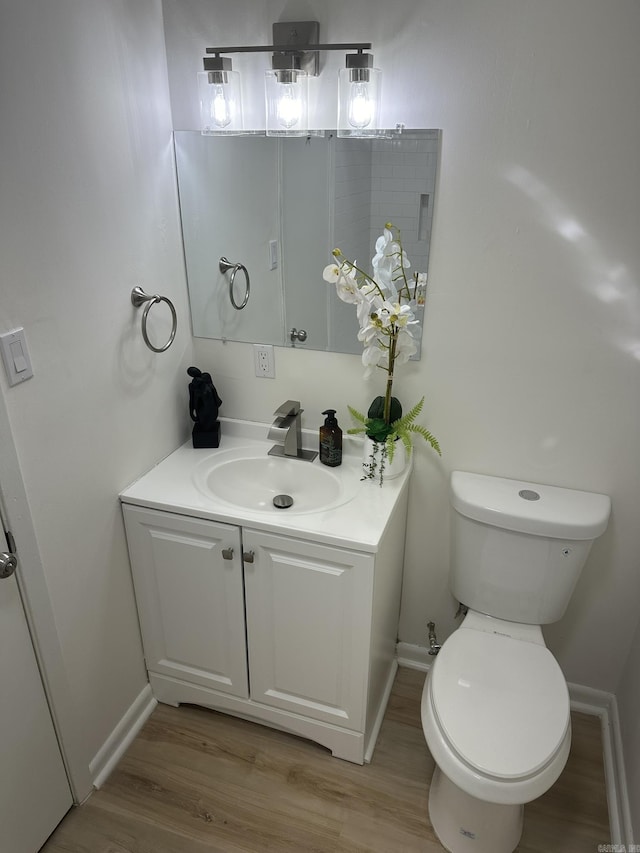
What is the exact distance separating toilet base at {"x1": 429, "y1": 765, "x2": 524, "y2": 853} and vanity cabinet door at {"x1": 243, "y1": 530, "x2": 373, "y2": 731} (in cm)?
31

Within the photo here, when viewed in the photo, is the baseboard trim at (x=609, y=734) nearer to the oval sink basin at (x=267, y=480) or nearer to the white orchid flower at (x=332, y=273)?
the oval sink basin at (x=267, y=480)

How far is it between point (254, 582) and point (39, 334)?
873mm

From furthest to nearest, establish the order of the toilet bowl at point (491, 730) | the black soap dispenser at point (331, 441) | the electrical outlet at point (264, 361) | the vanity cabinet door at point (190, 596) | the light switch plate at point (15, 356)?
the electrical outlet at point (264, 361)
the black soap dispenser at point (331, 441)
the vanity cabinet door at point (190, 596)
the toilet bowl at point (491, 730)
the light switch plate at point (15, 356)

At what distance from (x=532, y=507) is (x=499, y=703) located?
1.73ft

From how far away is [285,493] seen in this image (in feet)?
6.47

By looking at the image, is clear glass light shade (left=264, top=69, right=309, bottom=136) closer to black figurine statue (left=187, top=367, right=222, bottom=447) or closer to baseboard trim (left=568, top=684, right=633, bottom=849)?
black figurine statue (left=187, top=367, right=222, bottom=447)

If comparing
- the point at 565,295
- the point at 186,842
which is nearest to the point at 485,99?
the point at 565,295

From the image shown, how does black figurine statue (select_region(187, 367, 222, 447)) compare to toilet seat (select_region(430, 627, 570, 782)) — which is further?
black figurine statue (select_region(187, 367, 222, 447))

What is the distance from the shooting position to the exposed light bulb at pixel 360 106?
5.14 ft

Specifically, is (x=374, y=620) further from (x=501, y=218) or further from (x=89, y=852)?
(x=501, y=218)

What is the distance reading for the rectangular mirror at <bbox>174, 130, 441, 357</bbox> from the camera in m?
1.67

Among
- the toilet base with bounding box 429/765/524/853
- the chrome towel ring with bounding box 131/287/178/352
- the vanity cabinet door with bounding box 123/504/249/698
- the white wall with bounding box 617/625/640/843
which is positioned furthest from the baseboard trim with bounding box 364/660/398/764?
the chrome towel ring with bounding box 131/287/178/352

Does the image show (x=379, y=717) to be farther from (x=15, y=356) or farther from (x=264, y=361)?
(x=15, y=356)

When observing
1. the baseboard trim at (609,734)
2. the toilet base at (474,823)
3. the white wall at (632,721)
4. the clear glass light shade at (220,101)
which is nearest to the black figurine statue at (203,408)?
the clear glass light shade at (220,101)
